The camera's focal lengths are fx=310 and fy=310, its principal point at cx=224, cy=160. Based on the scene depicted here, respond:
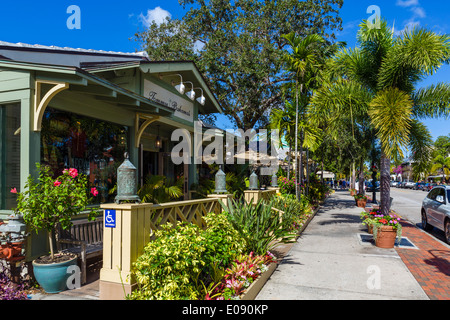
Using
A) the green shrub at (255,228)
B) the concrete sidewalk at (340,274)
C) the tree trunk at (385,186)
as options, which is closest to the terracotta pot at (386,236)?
the concrete sidewalk at (340,274)

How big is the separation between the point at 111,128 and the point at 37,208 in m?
3.47

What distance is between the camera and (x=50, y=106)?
18.9 ft

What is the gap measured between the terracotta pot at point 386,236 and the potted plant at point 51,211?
6.94 metres

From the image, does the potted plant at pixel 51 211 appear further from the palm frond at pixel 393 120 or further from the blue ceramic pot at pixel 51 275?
the palm frond at pixel 393 120

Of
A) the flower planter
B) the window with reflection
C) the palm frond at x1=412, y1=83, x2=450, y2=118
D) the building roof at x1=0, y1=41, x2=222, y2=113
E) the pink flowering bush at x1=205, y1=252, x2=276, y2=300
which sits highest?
the building roof at x1=0, y1=41, x2=222, y2=113

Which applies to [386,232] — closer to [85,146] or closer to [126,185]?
[126,185]

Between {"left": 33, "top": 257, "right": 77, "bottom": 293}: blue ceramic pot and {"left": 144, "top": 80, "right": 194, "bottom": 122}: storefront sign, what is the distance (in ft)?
17.4

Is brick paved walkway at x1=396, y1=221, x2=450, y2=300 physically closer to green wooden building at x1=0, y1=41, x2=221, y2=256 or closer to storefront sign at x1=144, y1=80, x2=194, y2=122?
green wooden building at x1=0, y1=41, x2=221, y2=256

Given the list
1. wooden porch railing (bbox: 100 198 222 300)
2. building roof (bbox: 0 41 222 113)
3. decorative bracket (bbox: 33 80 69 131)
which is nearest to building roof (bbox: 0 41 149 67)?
building roof (bbox: 0 41 222 113)

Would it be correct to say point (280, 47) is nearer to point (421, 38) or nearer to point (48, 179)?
point (421, 38)

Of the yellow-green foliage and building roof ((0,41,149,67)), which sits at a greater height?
building roof ((0,41,149,67))

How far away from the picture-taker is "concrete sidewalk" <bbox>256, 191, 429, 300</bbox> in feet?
15.5
